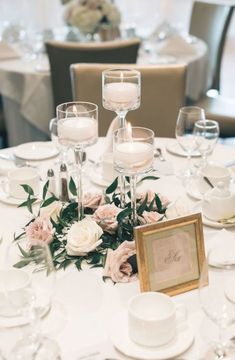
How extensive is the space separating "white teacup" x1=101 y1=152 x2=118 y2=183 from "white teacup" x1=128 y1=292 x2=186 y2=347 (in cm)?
68

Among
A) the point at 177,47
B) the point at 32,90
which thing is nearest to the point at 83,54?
the point at 32,90

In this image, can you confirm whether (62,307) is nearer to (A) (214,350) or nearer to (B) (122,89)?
(A) (214,350)

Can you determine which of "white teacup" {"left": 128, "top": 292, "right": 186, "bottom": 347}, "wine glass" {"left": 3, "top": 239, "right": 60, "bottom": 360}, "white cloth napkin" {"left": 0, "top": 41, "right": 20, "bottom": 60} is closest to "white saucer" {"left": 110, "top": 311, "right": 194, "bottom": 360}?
"white teacup" {"left": 128, "top": 292, "right": 186, "bottom": 347}

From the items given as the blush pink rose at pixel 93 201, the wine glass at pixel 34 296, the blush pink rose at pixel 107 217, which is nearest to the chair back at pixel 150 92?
the blush pink rose at pixel 93 201

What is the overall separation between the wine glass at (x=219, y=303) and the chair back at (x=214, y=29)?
2.78 metres

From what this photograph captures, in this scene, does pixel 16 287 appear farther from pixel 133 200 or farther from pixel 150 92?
pixel 150 92

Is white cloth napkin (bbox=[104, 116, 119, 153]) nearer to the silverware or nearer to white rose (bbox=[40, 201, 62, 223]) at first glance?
the silverware

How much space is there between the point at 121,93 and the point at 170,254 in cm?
54

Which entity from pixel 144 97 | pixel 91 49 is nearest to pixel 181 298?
pixel 144 97

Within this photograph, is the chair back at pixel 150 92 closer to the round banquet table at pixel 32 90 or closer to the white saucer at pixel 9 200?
the round banquet table at pixel 32 90

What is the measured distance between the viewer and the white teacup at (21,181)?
1632 mm

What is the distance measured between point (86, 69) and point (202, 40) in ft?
5.70

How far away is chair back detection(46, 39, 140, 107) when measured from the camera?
2932 millimetres

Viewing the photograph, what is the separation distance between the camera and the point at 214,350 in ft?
3.46
